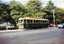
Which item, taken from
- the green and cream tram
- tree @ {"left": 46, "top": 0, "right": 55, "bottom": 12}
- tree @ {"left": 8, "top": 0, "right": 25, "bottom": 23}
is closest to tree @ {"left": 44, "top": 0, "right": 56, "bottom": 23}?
tree @ {"left": 46, "top": 0, "right": 55, "bottom": 12}

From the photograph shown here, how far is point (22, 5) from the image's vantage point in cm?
4244

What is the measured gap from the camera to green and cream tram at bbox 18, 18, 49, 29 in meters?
39.6

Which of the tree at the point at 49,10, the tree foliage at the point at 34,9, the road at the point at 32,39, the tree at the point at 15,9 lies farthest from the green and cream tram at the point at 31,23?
the road at the point at 32,39

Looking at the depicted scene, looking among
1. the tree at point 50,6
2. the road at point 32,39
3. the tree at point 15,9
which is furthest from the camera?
the tree at point 50,6

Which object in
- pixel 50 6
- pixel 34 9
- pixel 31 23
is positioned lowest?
pixel 31 23

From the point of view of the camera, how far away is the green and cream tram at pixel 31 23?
130 ft

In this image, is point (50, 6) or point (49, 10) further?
point (50, 6)

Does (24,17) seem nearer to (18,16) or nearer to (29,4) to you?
(18,16)

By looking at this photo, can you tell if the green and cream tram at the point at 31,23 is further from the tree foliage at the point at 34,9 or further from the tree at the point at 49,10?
the tree at the point at 49,10

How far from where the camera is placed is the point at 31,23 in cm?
3984

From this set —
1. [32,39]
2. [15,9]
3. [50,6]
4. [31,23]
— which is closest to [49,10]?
[50,6]

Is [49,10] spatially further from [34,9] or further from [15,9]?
[15,9]

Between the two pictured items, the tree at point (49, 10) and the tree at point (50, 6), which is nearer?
the tree at point (49, 10)

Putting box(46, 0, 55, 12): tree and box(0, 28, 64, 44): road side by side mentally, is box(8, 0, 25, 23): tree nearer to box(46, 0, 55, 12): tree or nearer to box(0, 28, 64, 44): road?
box(46, 0, 55, 12): tree
